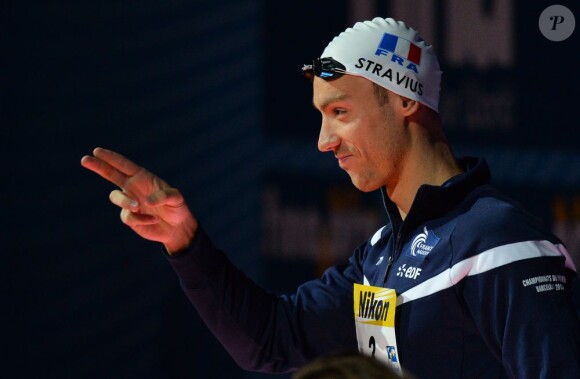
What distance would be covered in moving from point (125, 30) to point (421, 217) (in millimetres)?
2181

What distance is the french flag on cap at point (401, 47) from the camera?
2.44 metres

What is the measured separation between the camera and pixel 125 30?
425cm

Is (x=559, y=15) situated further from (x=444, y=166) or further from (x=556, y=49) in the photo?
(x=444, y=166)

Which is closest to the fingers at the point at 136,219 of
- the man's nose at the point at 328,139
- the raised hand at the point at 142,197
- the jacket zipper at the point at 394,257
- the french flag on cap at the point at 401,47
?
the raised hand at the point at 142,197

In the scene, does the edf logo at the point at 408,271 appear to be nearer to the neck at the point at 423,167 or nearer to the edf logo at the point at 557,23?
the neck at the point at 423,167

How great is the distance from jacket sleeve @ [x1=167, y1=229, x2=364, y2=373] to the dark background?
1.25 metres

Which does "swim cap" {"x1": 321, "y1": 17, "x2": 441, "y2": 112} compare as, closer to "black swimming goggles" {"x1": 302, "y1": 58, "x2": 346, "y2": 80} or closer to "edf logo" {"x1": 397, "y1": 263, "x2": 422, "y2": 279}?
"black swimming goggles" {"x1": 302, "y1": 58, "x2": 346, "y2": 80}

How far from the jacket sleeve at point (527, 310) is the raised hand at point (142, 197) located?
60 centimetres

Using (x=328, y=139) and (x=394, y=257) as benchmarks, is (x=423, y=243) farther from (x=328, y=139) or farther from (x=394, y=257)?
(x=328, y=139)

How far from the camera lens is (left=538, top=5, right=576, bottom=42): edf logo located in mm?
3348

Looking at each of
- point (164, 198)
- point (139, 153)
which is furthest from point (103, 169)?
point (139, 153)

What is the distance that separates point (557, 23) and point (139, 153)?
1582 millimetres

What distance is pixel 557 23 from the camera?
11.0ft

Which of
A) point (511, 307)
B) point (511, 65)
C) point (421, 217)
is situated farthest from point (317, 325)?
point (511, 65)
